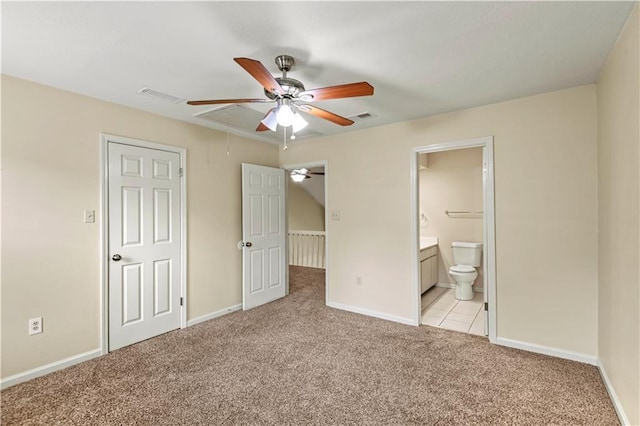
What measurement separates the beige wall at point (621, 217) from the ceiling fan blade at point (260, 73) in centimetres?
194

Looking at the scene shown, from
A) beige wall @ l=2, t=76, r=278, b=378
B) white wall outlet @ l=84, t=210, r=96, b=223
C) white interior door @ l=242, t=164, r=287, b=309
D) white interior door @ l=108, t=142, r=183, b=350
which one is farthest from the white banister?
white wall outlet @ l=84, t=210, r=96, b=223

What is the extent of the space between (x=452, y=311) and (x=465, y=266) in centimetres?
89

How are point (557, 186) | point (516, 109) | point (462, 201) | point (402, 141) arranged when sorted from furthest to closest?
point (462, 201), point (402, 141), point (516, 109), point (557, 186)

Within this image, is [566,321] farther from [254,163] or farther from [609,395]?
[254,163]

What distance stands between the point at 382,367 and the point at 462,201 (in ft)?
10.9

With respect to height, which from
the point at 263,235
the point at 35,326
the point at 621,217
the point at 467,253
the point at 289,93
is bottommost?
the point at 35,326

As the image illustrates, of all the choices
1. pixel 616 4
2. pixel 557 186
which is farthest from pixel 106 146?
pixel 557 186

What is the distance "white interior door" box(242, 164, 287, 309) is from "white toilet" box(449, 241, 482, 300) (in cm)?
259

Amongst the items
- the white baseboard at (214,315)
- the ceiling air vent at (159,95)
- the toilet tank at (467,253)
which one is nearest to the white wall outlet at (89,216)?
the ceiling air vent at (159,95)

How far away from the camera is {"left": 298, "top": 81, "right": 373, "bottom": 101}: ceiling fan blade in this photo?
180 cm

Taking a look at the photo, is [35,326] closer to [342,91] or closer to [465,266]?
[342,91]

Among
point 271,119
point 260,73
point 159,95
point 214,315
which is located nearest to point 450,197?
point 271,119

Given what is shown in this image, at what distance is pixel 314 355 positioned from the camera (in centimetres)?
271

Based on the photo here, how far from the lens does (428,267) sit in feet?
15.2
